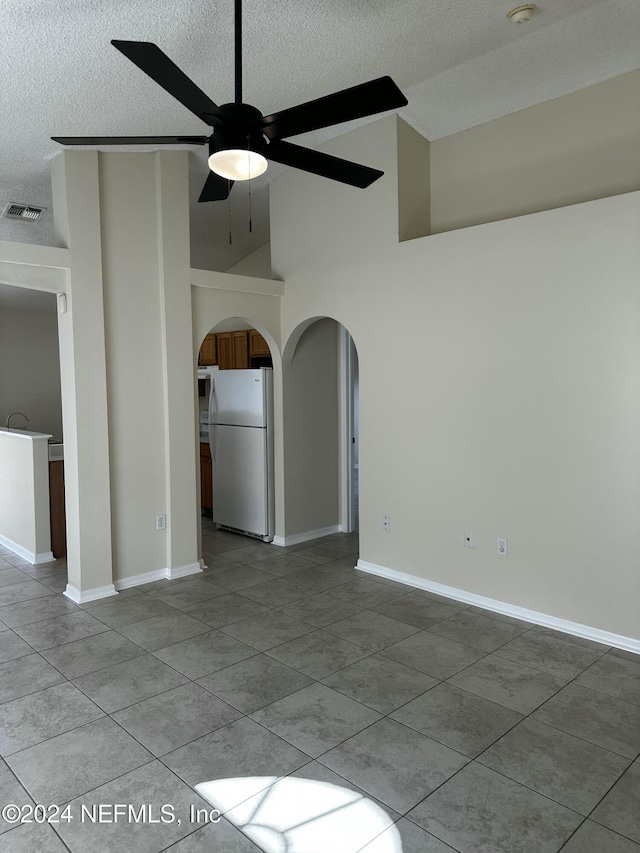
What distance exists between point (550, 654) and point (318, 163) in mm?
2772

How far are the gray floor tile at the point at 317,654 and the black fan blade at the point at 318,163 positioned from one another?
7.88ft

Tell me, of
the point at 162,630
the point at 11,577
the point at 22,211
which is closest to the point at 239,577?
the point at 162,630

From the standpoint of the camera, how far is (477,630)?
3.60 meters

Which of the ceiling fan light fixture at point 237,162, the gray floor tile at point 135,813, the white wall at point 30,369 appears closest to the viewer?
the gray floor tile at point 135,813

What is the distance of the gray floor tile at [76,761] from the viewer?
224cm

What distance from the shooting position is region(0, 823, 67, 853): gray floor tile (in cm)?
194

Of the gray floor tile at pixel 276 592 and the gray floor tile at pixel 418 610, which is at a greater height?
the gray floor tile at pixel 276 592

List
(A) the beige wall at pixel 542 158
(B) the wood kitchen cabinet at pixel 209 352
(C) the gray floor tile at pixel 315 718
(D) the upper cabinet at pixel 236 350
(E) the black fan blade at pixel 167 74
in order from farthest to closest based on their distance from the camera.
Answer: (B) the wood kitchen cabinet at pixel 209 352 → (D) the upper cabinet at pixel 236 350 → (A) the beige wall at pixel 542 158 → (C) the gray floor tile at pixel 315 718 → (E) the black fan blade at pixel 167 74

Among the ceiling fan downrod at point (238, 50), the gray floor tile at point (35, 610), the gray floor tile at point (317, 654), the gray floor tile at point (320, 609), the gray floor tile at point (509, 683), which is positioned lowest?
the gray floor tile at point (509, 683)

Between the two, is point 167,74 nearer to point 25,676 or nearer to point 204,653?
point 204,653

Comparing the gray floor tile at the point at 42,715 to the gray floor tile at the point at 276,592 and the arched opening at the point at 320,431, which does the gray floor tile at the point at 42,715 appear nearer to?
the gray floor tile at the point at 276,592

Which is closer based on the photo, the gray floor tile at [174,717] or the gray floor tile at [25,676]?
the gray floor tile at [174,717]

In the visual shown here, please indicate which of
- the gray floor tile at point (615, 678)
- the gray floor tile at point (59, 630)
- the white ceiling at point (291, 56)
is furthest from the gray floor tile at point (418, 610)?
the white ceiling at point (291, 56)

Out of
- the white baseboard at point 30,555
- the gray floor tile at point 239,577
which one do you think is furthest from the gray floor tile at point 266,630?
the white baseboard at point 30,555
